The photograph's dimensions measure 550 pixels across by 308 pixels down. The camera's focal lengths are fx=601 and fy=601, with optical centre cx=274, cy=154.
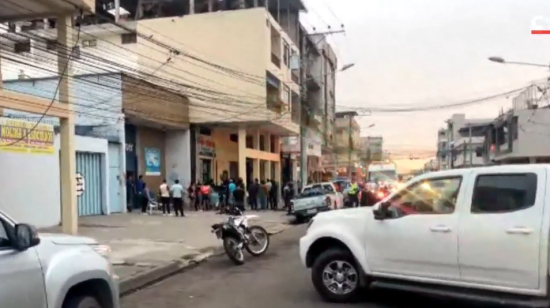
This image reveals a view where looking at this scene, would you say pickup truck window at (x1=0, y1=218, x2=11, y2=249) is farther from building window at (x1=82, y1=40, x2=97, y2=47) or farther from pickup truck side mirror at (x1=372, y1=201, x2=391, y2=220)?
building window at (x1=82, y1=40, x2=97, y2=47)

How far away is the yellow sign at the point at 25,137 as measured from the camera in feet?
55.6

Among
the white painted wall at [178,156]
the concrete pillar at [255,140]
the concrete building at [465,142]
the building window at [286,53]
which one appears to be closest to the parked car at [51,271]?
the white painted wall at [178,156]

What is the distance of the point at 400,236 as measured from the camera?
7258mm

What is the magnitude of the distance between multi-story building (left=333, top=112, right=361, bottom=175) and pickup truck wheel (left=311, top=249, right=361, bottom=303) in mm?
65558

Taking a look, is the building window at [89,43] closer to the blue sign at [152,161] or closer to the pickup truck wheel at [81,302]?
the blue sign at [152,161]

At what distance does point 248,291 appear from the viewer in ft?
29.5

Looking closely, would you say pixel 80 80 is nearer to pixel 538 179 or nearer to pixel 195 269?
pixel 195 269

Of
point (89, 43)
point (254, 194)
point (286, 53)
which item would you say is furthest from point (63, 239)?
point (89, 43)

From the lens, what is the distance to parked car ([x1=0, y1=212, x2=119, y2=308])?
162 inches

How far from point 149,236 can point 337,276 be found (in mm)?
9994

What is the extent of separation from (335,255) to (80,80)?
67.9ft

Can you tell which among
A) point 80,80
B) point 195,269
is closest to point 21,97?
point 195,269

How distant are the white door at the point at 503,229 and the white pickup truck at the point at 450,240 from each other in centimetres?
1

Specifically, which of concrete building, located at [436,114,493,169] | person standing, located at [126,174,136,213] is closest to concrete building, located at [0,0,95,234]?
person standing, located at [126,174,136,213]
